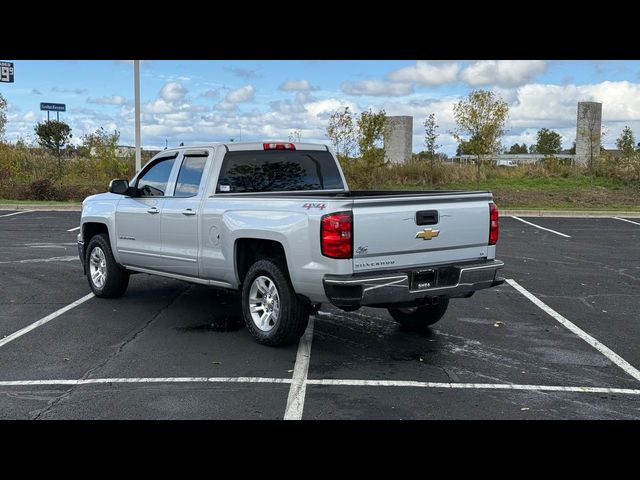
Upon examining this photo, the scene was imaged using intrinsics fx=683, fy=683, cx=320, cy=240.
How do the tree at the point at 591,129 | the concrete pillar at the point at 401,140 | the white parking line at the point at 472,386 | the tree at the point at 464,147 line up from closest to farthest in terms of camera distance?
the white parking line at the point at 472,386 → the tree at the point at 464,147 → the tree at the point at 591,129 → the concrete pillar at the point at 401,140

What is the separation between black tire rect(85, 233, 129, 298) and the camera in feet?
28.6

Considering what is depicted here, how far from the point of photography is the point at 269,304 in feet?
21.4

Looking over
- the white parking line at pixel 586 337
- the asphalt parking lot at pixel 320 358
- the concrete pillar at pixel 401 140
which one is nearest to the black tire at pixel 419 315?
the asphalt parking lot at pixel 320 358

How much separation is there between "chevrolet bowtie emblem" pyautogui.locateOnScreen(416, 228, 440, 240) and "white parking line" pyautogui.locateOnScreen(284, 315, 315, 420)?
1508mm

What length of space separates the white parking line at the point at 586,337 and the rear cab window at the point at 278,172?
296 cm

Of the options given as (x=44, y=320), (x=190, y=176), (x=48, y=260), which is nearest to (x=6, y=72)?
(x=48, y=260)

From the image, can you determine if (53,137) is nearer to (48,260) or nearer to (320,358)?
(48,260)

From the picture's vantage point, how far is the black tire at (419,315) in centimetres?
725

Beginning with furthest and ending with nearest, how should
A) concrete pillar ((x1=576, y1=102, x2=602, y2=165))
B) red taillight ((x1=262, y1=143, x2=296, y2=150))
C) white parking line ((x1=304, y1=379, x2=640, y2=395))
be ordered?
concrete pillar ((x1=576, y1=102, x2=602, y2=165)), red taillight ((x1=262, y1=143, x2=296, y2=150)), white parking line ((x1=304, y1=379, x2=640, y2=395))

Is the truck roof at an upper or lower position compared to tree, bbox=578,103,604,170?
lower

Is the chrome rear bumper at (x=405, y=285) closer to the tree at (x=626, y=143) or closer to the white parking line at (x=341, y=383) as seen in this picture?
the white parking line at (x=341, y=383)

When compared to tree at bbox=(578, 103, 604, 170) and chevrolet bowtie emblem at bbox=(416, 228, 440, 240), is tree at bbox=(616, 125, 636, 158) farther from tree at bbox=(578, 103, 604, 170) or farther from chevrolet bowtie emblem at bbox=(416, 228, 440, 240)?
chevrolet bowtie emblem at bbox=(416, 228, 440, 240)

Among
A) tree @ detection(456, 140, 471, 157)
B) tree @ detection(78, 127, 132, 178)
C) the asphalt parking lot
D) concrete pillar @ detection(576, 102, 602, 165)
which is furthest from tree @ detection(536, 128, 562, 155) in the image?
the asphalt parking lot

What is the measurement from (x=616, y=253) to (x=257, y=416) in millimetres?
10587
